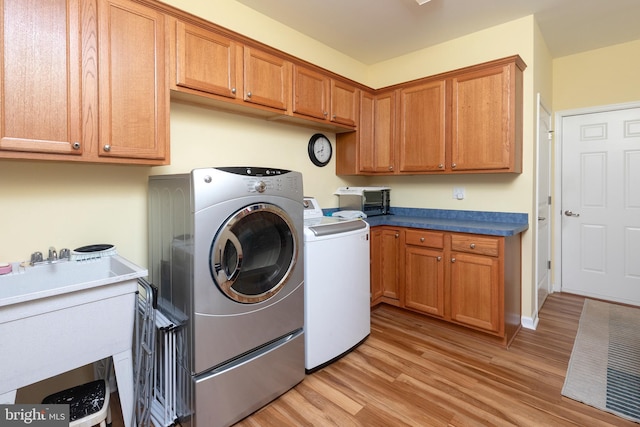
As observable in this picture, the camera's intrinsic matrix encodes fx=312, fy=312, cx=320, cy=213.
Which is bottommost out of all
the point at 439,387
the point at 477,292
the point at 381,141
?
the point at 439,387

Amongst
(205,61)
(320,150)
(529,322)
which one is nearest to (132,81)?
(205,61)

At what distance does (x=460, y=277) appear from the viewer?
2.60 m

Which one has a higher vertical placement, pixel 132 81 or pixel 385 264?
pixel 132 81

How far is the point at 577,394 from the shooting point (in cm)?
187

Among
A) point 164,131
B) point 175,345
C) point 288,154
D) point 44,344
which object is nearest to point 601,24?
point 288,154

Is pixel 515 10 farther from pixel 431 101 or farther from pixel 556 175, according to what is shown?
pixel 556 175

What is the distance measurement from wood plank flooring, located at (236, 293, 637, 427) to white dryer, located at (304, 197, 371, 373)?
0.52 feet

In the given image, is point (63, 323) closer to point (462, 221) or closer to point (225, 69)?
point (225, 69)

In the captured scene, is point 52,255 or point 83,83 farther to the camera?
point 52,255

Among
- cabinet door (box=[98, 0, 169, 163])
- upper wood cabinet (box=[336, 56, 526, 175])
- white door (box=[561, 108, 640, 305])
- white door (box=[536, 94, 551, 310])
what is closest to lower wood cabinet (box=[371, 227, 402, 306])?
upper wood cabinet (box=[336, 56, 526, 175])

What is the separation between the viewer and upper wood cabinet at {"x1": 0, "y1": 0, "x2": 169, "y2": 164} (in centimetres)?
130

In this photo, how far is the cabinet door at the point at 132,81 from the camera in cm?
153

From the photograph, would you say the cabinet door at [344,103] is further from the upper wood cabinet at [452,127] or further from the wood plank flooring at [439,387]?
the wood plank flooring at [439,387]

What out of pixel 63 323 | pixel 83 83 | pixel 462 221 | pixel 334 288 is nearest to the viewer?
pixel 63 323
